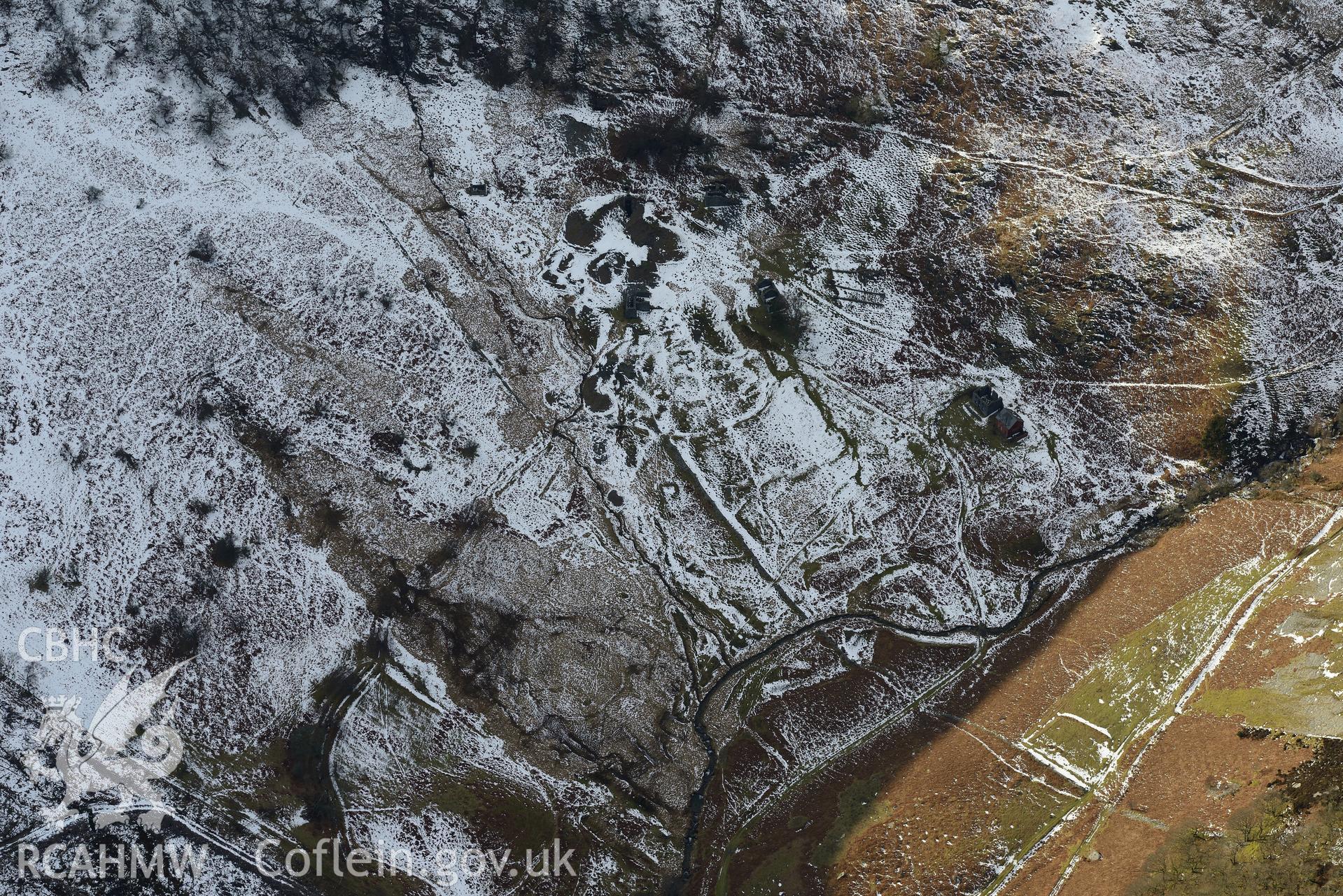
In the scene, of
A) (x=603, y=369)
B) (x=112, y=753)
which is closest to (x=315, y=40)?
(x=603, y=369)

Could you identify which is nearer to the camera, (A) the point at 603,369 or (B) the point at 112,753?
(B) the point at 112,753

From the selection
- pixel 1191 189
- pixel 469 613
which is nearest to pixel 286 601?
pixel 469 613

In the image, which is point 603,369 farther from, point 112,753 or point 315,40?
point 112,753

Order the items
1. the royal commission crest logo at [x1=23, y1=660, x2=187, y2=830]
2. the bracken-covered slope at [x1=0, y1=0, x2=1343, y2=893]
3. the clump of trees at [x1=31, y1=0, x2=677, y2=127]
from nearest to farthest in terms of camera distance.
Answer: the royal commission crest logo at [x1=23, y1=660, x2=187, y2=830] → the bracken-covered slope at [x1=0, y1=0, x2=1343, y2=893] → the clump of trees at [x1=31, y1=0, x2=677, y2=127]

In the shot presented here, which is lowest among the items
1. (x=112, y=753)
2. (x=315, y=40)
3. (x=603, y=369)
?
(x=112, y=753)

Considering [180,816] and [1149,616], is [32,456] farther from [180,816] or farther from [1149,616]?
[1149,616]

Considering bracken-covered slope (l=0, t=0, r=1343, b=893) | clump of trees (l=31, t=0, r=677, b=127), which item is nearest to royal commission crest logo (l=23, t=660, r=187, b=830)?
bracken-covered slope (l=0, t=0, r=1343, b=893)

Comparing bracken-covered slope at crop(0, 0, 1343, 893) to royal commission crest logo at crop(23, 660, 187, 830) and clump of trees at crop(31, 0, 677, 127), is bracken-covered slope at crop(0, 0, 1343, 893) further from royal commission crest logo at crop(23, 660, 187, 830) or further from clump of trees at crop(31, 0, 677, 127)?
royal commission crest logo at crop(23, 660, 187, 830)
